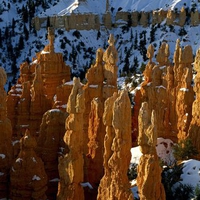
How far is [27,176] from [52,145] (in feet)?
9.98

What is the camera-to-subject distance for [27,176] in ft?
56.0

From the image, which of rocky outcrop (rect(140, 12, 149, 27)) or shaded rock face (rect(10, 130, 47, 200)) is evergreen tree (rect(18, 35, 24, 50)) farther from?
shaded rock face (rect(10, 130, 47, 200))

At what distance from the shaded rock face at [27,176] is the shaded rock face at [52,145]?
2.01m

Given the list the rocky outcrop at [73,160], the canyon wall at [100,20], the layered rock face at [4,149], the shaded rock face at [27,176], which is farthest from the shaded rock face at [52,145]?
the canyon wall at [100,20]

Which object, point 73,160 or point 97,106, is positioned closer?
point 73,160

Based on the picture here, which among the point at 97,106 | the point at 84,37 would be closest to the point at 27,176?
the point at 97,106

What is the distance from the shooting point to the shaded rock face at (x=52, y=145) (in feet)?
63.3

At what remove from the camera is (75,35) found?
87250 mm

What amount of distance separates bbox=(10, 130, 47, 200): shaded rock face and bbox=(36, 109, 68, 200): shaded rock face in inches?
79.1

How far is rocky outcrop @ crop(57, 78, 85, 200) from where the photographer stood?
16.0m

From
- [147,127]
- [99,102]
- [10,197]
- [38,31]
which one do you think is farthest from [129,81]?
[38,31]

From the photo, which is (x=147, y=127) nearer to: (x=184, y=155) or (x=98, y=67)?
(x=184, y=155)

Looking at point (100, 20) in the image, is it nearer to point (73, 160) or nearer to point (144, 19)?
point (144, 19)

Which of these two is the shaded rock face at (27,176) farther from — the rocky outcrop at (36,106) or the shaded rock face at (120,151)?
the rocky outcrop at (36,106)
